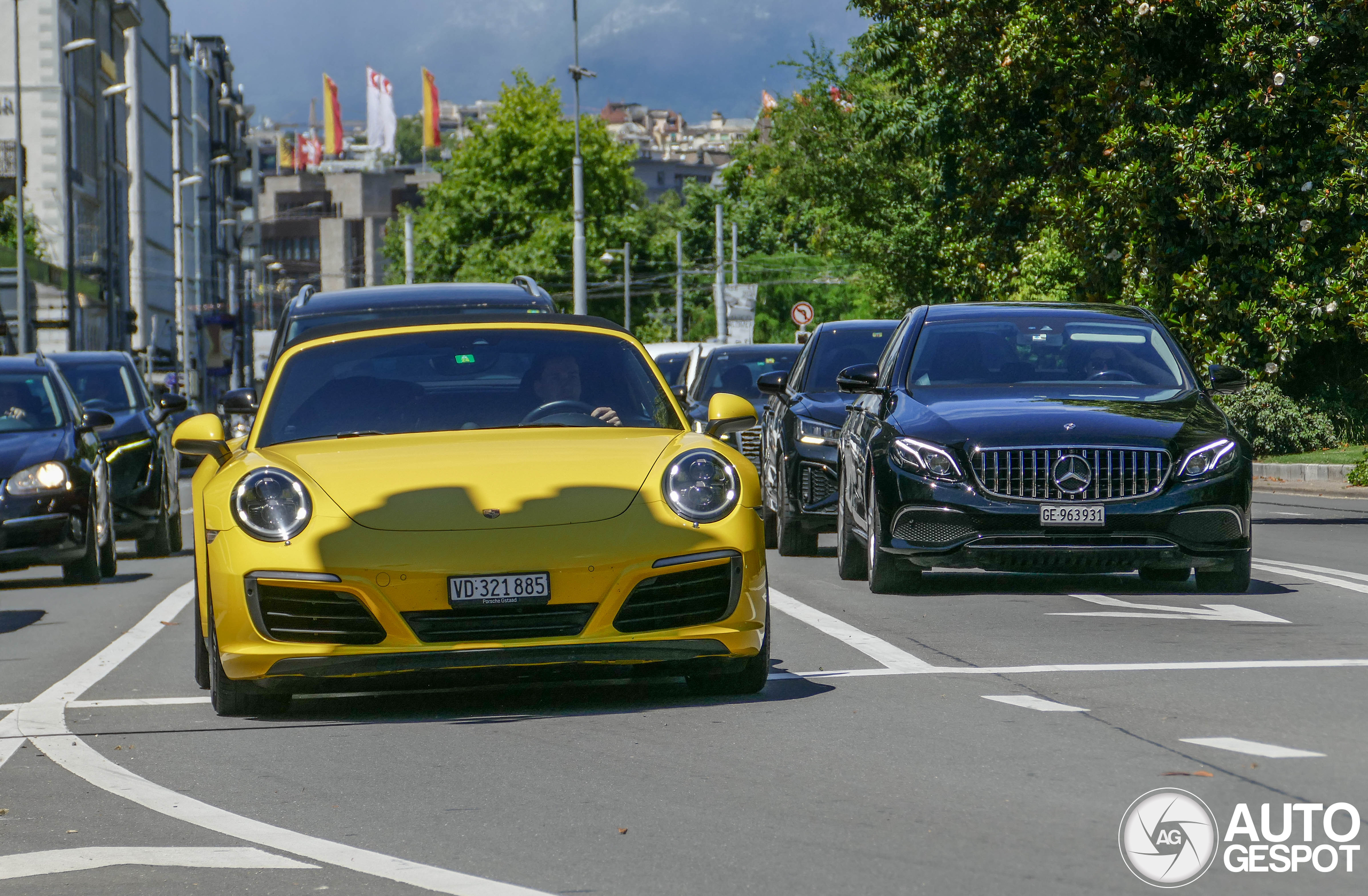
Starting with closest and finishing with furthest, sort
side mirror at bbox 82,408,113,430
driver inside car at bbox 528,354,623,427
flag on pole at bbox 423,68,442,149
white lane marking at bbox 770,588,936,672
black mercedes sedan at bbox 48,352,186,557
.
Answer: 1. driver inside car at bbox 528,354,623,427
2. white lane marking at bbox 770,588,936,672
3. side mirror at bbox 82,408,113,430
4. black mercedes sedan at bbox 48,352,186,557
5. flag on pole at bbox 423,68,442,149

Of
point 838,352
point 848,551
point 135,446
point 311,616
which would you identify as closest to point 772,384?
point 838,352

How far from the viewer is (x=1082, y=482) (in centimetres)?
1102

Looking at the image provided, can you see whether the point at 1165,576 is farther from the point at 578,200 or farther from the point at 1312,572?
the point at 578,200

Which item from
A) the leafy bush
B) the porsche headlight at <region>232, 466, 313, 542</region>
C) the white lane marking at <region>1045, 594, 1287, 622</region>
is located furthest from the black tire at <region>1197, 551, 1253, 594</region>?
the leafy bush

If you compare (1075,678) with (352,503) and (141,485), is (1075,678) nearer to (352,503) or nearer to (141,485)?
(352,503)

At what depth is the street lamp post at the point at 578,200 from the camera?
5216cm

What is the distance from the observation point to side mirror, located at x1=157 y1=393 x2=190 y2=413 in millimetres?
17641

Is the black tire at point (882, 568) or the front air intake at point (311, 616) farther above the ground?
the front air intake at point (311, 616)

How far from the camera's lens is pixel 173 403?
17812mm

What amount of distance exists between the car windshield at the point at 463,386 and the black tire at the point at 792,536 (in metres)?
6.84

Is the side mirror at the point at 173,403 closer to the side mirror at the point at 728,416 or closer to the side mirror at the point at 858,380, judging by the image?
the side mirror at the point at 858,380

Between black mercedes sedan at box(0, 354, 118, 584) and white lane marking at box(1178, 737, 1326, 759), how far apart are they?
10.3 metres

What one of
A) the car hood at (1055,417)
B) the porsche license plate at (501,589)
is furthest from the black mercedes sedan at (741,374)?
the porsche license plate at (501,589)

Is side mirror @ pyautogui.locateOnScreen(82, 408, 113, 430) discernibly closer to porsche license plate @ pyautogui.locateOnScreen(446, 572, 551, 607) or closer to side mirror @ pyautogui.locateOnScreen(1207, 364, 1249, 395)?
side mirror @ pyautogui.locateOnScreen(1207, 364, 1249, 395)
